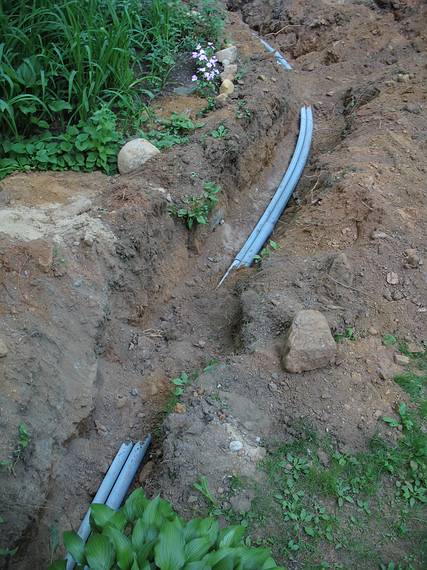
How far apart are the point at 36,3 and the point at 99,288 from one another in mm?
2315

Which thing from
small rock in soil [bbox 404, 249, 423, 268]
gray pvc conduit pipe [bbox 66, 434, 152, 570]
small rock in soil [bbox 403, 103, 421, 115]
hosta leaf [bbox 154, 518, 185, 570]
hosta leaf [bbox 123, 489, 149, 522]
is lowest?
gray pvc conduit pipe [bbox 66, 434, 152, 570]

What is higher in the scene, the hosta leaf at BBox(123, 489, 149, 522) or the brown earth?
the hosta leaf at BBox(123, 489, 149, 522)

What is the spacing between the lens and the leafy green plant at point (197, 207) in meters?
3.78

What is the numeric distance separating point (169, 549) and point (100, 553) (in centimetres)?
21

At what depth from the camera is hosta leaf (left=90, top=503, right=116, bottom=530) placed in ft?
5.88

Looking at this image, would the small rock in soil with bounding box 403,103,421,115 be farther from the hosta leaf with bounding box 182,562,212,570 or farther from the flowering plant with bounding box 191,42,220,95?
the hosta leaf with bounding box 182,562,212,570

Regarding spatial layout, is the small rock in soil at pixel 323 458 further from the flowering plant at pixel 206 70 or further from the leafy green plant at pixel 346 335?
the flowering plant at pixel 206 70

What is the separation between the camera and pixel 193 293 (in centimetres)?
391

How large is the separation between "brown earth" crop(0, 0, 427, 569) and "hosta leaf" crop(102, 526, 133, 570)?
840 mm

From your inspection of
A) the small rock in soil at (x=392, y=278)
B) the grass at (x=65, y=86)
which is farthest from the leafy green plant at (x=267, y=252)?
the grass at (x=65, y=86)

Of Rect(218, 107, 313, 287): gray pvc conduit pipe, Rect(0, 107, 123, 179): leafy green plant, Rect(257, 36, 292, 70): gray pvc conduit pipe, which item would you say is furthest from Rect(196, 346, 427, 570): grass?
Rect(257, 36, 292, 70): gray pvc conduit pipe

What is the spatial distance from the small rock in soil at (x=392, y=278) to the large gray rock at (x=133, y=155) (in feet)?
5.93

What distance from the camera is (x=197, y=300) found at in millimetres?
3863

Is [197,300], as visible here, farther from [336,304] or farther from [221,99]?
[221,99]
